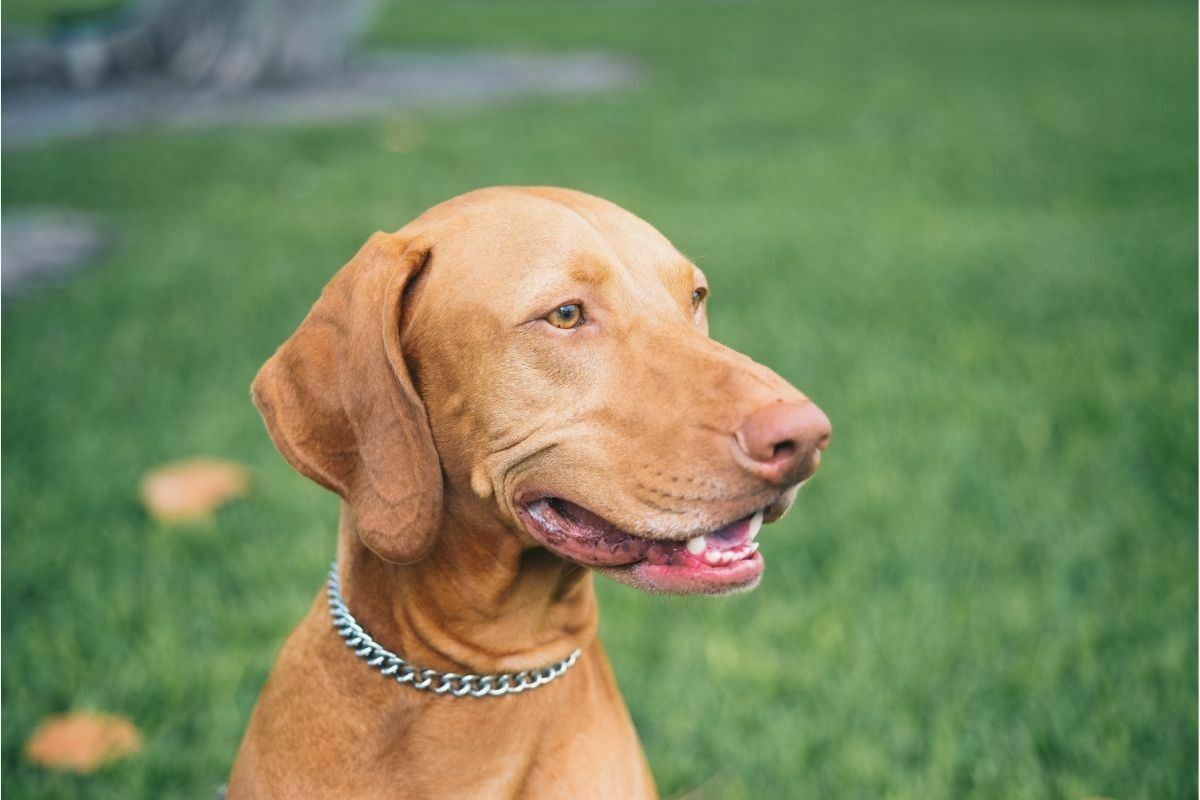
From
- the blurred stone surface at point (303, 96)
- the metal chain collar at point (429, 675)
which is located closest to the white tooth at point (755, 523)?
the metal chain collar at point (429, 675)

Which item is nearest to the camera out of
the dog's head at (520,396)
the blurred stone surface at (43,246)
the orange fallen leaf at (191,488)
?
the dog's head at (520,396)

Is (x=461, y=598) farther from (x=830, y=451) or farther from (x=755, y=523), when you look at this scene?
(x=830, y=451)

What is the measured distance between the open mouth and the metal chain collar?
360 millimetres

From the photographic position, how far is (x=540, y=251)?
2506 mm

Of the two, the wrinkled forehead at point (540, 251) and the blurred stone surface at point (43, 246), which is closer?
the wrinkled forehead at point (540, 251)

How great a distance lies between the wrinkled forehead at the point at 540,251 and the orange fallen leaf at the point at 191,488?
110 inches

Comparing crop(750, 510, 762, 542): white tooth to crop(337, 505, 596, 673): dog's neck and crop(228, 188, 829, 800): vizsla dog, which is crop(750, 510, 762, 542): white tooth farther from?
crop(337, 505, 596, 673): dog's neck

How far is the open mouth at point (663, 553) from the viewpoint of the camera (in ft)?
7.77

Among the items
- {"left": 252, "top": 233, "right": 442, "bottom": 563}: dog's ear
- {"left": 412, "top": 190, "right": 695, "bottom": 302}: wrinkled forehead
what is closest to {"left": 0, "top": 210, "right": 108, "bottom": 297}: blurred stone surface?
{"left": 252, "top": 233, "right": 442, "bottom": 563}: dog's ear

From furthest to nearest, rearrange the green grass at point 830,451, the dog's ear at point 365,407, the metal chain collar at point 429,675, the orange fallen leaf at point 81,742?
the green grass at point 830,451 < the orange fallen leaf at point 81,742 < the metal chain collar at point 429,675 < the dog's ear at point 365,407

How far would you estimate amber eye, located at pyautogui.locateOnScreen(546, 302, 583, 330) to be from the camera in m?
2.49

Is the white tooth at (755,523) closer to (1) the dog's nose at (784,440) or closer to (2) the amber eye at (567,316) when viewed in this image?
(1) the dog's nose at (784,440)

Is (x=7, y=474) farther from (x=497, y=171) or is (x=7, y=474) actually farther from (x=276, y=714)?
(x=497, y=171)

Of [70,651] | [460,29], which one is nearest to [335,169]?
[70,651]
